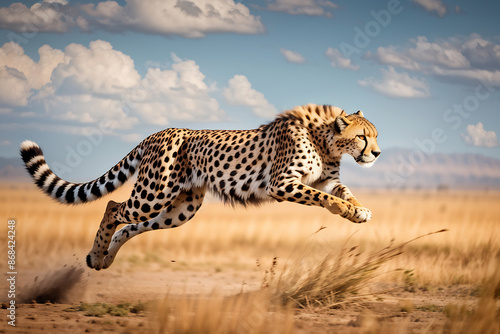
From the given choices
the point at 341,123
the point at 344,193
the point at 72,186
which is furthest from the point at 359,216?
the point at 72,186

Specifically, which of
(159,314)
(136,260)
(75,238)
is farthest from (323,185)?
(75,238)

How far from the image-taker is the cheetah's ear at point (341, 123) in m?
5.93

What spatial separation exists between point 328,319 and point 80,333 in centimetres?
209

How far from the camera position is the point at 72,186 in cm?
733

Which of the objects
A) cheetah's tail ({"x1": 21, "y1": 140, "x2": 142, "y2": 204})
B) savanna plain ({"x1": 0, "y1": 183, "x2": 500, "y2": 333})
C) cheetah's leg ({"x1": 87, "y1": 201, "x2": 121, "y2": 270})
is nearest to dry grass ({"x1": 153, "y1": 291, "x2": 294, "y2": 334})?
savanna plain ({"x1": 0, "y1": 183, "x2": 500, "y2": 333})

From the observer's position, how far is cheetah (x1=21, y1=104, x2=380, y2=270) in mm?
5906

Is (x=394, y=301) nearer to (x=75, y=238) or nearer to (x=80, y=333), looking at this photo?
(x=80, y=333)

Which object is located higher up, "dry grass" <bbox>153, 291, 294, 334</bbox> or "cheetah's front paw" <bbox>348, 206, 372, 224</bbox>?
"cheetah's front paw" <bbox>348, 206, 372, 224</bbox>

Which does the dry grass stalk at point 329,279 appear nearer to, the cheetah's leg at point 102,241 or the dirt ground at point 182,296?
the dirt ground at point 182,296

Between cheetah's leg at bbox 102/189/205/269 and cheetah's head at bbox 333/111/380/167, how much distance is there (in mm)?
1788

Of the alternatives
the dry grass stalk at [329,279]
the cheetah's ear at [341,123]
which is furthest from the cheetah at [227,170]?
the dry grass stalk at [329,279]

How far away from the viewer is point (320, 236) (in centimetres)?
692

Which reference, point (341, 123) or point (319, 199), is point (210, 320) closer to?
point (319, 199)

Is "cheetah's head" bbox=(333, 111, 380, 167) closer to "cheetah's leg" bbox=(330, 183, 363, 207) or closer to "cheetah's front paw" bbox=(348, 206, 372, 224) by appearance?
"cheetah's leg" bbox=(330, 183, 363, 207)
